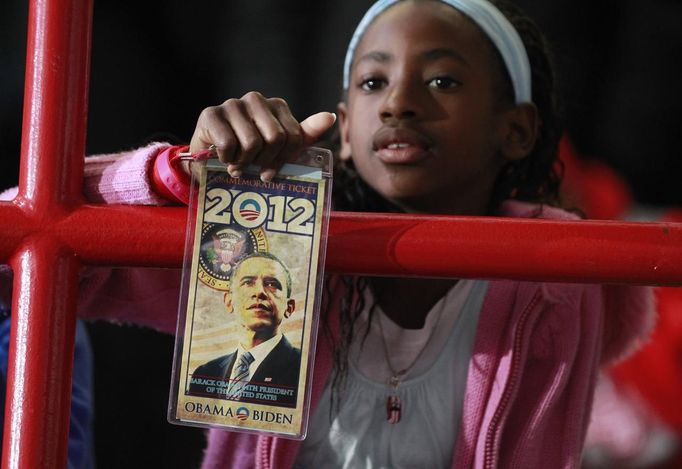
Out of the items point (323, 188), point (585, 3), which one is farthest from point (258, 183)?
point (585, 3)

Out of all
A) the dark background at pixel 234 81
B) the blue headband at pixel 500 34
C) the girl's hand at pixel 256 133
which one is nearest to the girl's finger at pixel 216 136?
the girl's hand at pixel 256 133

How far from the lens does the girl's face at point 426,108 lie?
3.74 feet

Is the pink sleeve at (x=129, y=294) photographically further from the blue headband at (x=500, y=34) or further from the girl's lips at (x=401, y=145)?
the blue headband at (x=500, y=34)

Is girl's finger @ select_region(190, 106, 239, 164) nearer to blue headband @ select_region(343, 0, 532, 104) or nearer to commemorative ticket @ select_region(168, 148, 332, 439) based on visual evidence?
commemorative ticket @ select_region(168, 148, 332, 439)

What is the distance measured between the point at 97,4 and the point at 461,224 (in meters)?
1.81

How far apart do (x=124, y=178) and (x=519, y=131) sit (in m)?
0.59

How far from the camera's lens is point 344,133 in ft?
4.44

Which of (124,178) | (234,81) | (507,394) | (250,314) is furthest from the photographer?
(234,81)

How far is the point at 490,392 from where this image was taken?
106 centimetres

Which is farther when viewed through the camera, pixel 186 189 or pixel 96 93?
pixel 96 93

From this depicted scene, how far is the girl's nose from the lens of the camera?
1122 millimetres

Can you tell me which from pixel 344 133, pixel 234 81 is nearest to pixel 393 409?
pixel 344 133

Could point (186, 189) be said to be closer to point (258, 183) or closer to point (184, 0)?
point (258, 183)

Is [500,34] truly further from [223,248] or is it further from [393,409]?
[223,248]
